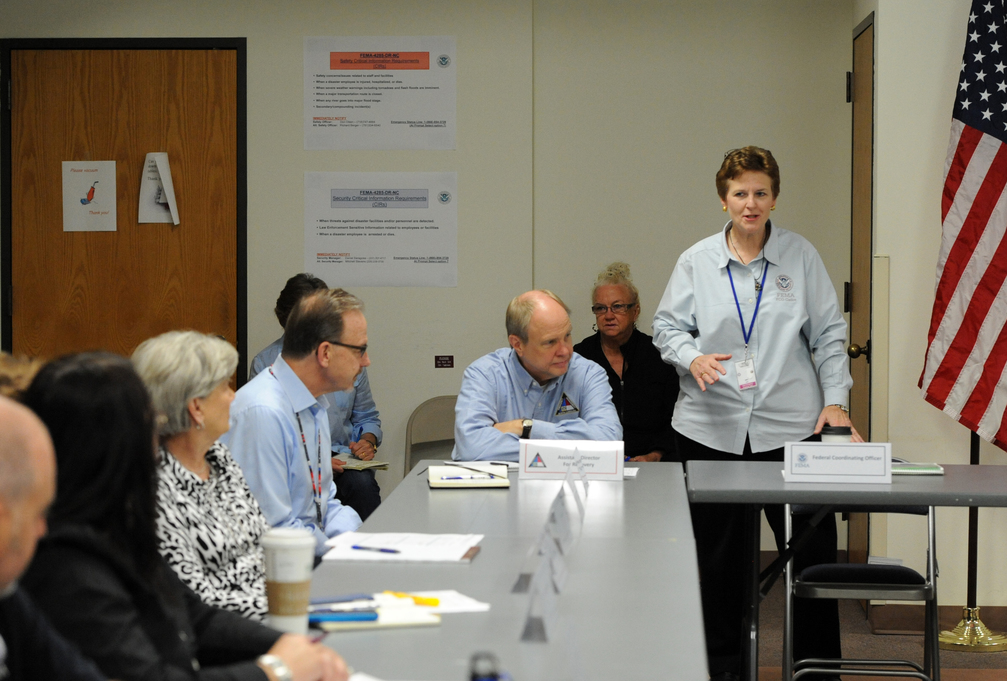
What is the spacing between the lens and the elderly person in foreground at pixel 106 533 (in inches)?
50.3

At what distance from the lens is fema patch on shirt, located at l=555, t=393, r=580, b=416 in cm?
358

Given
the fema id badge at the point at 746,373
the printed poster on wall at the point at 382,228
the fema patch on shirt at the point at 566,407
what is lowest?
the fema patch on shirt at the point at 566,407

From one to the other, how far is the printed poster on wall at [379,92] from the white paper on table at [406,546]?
307 cm

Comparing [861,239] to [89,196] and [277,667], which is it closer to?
[89,196]

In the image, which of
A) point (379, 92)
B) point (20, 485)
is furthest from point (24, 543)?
point (379, 92)

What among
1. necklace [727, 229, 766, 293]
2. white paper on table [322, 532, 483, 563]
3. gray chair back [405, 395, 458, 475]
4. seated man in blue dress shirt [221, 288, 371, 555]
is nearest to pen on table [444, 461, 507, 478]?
seated man in blue dress shirt [221, 288, 371, 555]

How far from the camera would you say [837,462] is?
2.72 m

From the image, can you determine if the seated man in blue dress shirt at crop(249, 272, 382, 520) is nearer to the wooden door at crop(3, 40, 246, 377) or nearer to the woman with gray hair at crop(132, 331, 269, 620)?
the wooden door at crop(3, 40, 246, 377)

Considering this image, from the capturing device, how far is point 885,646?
12.9 ft

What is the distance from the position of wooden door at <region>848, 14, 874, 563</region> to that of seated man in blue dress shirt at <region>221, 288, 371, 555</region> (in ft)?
7.91

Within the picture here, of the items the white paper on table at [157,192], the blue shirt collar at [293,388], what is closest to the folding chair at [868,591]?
the blue shirt collar at [293,388]

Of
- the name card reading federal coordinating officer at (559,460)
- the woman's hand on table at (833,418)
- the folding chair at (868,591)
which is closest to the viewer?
the folding chair at (868,591)

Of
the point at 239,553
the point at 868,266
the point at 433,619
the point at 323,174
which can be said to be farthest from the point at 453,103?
the point at 433,619

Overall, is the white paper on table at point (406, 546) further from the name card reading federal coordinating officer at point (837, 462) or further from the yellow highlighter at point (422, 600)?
the name card reading federal coordinating officer at point (837, 462)
